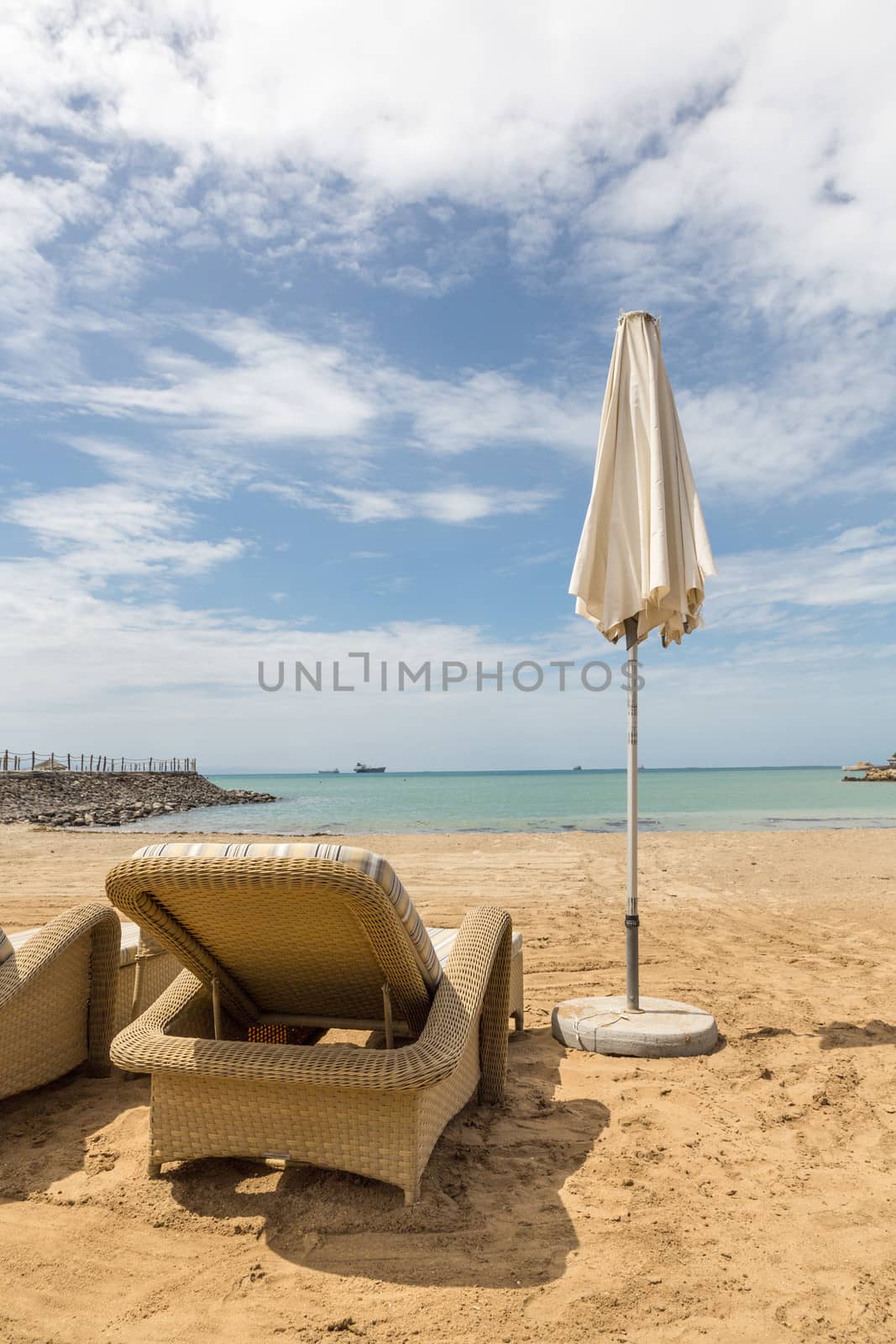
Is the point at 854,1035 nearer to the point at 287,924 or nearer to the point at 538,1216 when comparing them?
the point at 538,1216

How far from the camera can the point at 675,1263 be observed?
2.15m

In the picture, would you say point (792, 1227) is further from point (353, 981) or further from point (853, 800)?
point (853, 800)

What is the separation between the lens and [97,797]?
125ft

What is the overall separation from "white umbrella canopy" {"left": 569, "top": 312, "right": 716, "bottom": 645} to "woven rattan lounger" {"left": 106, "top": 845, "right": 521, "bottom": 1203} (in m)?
1.87

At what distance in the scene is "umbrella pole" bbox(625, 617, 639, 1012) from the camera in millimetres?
3879

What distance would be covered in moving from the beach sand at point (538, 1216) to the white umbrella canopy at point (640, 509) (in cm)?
206

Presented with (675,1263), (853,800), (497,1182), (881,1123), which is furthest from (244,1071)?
(853,800)

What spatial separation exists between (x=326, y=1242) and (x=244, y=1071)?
504mm

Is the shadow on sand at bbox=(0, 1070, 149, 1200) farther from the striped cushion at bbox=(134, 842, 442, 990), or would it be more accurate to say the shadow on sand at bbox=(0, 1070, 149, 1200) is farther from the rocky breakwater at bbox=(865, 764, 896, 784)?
the rocky breakwater at bbox=(865, 764, 896, 784)

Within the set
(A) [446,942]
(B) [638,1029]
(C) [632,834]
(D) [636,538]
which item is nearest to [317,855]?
(A) [446,942]

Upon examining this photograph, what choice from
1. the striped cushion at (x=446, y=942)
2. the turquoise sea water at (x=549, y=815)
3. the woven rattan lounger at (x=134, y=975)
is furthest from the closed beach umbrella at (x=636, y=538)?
the turquoise sea water at (x=549, y=815)

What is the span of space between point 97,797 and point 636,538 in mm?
38919

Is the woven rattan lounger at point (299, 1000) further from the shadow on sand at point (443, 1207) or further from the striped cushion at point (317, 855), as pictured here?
the shadow on sand at point (443, 1207)

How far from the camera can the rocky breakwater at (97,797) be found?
2720 centimetres
